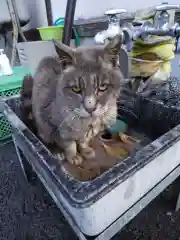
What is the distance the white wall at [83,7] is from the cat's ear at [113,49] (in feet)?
4.29

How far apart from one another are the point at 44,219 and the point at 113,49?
646mm

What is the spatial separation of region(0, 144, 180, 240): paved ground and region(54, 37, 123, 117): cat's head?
1.46 ft

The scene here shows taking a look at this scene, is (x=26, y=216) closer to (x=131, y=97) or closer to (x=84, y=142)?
(x=84, y=142)

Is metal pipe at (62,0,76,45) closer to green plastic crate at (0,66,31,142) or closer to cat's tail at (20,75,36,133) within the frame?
green plastic crate at (0,66,31,142)

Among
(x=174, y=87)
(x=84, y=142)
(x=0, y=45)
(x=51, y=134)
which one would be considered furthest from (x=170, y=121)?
(x=0, y=45)

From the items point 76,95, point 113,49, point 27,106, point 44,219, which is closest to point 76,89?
point 76,95

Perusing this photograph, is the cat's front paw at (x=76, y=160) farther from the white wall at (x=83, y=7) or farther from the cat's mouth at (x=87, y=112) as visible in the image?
the white wall at (x=83, y=7)

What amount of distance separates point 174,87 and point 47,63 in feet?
1.72

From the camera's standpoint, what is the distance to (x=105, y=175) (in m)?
0.42

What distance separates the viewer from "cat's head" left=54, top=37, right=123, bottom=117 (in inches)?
20.9

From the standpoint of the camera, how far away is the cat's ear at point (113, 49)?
0.53 metres

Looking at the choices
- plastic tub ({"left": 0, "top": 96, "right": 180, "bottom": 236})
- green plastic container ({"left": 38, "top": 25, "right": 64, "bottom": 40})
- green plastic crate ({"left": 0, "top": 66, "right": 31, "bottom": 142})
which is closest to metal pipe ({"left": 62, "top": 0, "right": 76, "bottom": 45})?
green plastic container ({"left": 38, "top": 25, "right": 64, "bottom": 40})

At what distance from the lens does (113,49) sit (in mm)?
545

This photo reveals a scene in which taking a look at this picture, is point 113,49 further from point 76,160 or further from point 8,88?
point 8,88
